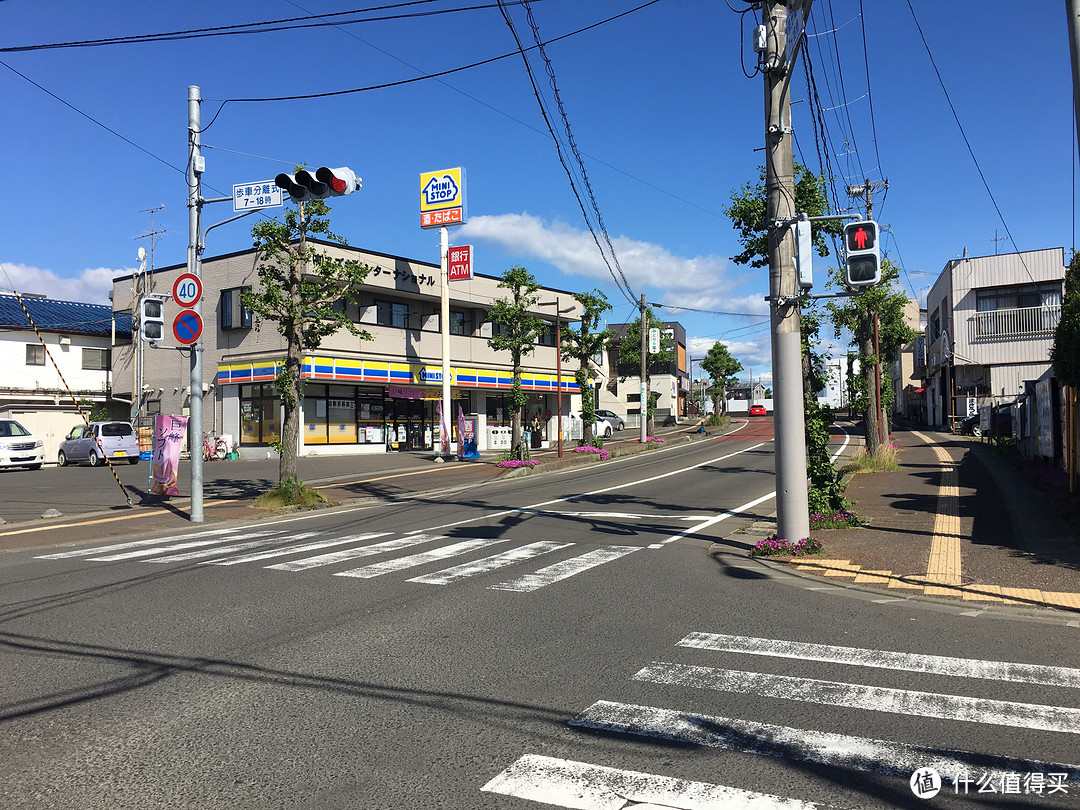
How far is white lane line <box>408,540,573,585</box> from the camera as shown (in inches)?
338

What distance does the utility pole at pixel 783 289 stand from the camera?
9664 millimetres

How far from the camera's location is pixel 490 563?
9539mm

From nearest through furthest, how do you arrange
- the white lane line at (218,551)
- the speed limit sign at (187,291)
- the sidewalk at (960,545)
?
the sidewalk at (960,545), the white lane line at (218,551), the speed limit sign at (187,291)

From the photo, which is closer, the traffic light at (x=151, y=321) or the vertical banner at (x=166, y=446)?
the traffic light at (x=151, y=321)

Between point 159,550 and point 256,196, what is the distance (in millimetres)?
6187

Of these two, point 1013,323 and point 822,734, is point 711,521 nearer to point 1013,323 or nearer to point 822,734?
point 822,734

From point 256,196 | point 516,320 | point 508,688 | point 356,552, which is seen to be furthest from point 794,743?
point 516,320

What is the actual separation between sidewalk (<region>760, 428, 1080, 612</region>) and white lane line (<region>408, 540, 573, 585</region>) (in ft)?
10.7

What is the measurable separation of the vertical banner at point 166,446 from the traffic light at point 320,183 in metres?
7.14

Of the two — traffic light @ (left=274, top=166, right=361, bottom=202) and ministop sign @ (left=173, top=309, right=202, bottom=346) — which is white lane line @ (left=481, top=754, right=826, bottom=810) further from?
ministop sign @ (left=173, top=309, right=202, bottom=346)

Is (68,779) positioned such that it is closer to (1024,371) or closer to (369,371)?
(369,371)

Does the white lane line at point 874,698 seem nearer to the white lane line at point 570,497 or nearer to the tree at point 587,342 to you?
the white lane line at point 570,497

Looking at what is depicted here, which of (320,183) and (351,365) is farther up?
(320,183)

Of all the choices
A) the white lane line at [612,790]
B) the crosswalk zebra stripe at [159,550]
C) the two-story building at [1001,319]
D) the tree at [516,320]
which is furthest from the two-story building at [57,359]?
the two-story building at [1001,319]
